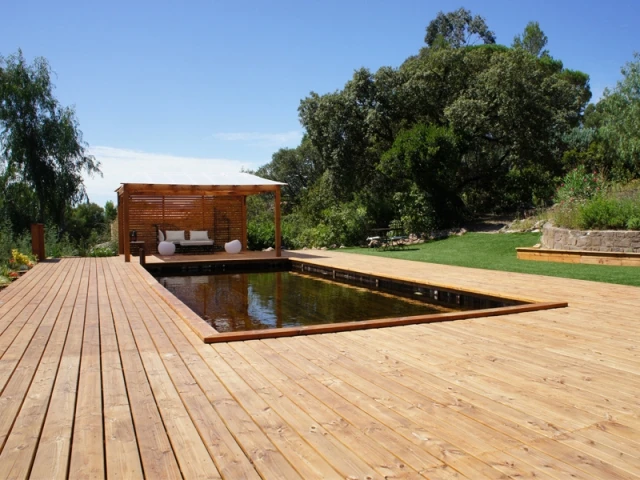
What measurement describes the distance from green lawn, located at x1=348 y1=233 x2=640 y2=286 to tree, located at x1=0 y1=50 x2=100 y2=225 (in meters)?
12.2

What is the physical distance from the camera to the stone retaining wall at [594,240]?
8289mm

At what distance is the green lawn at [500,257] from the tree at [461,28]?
20480mm

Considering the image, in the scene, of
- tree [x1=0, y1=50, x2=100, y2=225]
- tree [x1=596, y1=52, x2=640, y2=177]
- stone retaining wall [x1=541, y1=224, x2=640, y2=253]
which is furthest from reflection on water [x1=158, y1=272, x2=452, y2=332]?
tree [x1=596, y1=52, x2=640, y2=177]

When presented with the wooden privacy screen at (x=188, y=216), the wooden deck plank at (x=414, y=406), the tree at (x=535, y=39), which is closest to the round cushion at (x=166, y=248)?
the wooden privacy screen at (x=188, y=216)

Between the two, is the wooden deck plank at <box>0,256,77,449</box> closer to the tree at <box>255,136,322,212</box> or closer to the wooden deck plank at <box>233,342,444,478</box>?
the wooden deck plank at <box>233,342,444,478</box>

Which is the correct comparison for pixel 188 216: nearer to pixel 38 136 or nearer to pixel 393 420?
pixel 38 136

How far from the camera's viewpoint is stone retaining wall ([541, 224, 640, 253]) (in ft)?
27.2

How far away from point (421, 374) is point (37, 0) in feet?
39.5

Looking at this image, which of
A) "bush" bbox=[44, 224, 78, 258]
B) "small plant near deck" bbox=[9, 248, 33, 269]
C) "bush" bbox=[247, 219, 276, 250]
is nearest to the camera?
"small plant near deck" bbox=[9, 248, 33, 269]

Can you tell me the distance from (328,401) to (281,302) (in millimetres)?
4825

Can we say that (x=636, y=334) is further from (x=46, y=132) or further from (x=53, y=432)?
(x=46, y=132)

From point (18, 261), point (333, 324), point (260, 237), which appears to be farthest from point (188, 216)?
point (333, 324)

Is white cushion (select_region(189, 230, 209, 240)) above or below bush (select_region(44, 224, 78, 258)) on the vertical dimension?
above

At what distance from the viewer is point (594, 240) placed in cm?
880
